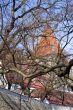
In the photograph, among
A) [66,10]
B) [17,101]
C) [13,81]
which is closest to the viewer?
[17,101]

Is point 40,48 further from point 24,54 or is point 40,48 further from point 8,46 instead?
point 8,46

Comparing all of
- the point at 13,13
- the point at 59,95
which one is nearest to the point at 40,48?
the point at 13,13

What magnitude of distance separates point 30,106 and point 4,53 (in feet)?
10.9

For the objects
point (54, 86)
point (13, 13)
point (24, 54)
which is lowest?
point (54, 86)

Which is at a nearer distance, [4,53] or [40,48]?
[4,53]

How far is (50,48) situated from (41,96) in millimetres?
7997

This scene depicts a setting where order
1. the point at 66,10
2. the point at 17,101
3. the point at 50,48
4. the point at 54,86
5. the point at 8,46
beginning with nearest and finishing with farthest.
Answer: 1. the point at 17,101
2. the point at 8,46
3. the point at 66,10
4. the point at 50,48
5. the point at 54,86

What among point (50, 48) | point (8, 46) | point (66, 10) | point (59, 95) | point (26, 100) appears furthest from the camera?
point (59, 95)

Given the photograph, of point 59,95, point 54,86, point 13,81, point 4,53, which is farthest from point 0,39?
point 59,95

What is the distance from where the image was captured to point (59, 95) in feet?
104

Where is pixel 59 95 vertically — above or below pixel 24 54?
below

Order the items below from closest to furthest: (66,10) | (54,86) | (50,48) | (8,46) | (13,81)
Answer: (8,46) < (66,10) < (50,48) < (13,81) < (54,86)

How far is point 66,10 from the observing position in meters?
18.8

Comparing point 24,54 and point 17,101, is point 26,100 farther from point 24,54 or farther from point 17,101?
point 24,54
